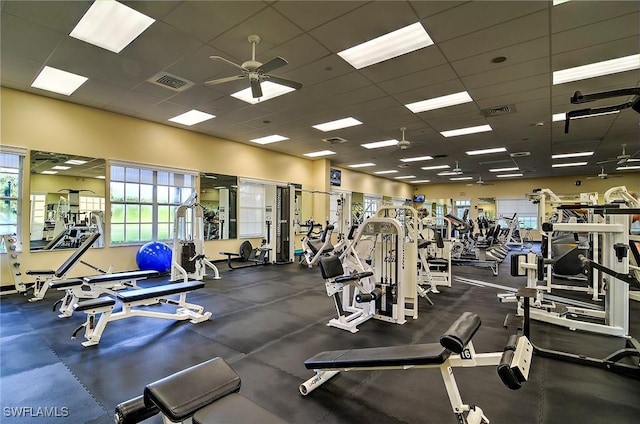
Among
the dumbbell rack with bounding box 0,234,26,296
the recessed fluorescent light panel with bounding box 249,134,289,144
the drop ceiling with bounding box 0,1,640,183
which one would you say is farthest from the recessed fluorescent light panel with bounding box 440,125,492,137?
the dumbbell rack with bounding box 0,234,26,296

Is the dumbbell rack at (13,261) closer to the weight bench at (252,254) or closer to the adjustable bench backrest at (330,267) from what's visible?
the weight bench at (252,254)

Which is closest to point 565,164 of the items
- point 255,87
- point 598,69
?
point 598,69

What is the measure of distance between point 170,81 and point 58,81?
1.81 meters

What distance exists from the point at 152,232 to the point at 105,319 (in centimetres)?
416

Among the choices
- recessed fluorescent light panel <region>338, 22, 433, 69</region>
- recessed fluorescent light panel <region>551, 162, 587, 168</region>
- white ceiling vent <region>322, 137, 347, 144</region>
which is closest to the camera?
recessed fluorescent light panel <region>338, 22, 433, 69</region>

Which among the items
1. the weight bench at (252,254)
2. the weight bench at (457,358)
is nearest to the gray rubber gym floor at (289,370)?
the weight bench at (457,358)

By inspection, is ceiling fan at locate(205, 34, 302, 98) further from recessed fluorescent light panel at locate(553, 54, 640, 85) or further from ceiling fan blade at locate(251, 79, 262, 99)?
recessed fluorescent light panel at locate(553, 54, 640, 85)

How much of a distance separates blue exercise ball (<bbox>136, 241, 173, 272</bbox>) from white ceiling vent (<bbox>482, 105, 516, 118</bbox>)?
686 centimetres

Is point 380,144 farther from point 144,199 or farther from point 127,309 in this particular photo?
point 127,309

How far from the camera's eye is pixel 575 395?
2.24 m

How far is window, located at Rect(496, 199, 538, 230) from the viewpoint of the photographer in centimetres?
1514

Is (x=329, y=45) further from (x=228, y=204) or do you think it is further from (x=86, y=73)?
(x=228, y=204)

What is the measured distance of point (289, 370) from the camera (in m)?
2.59

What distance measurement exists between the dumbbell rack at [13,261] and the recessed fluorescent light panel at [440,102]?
6.94 m
